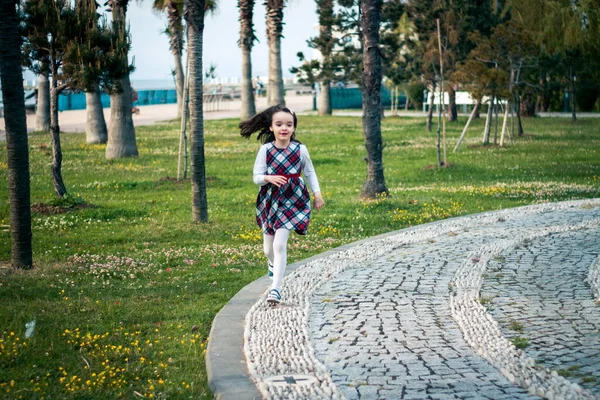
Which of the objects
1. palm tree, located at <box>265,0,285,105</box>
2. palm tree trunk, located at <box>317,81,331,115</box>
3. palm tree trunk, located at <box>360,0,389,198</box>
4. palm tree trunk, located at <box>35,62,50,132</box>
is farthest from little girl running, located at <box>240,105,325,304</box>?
palm tree trunk, located at <box>317,81,331,115</box>

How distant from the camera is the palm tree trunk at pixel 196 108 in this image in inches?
494

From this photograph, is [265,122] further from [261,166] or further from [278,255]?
[278,255]

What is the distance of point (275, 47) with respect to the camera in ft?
Answer: 119

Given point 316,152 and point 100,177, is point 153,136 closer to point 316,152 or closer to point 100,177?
point 316,152

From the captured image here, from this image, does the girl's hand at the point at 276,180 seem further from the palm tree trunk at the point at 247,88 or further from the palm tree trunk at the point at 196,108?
the palm tree trunk at the point at 247,88

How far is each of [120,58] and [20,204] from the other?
5282mm

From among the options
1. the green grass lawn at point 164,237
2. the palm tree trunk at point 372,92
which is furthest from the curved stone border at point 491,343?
the palm tree trunk at point 372,92

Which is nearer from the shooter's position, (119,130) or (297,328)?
(297,328)

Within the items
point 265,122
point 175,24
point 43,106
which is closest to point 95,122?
point 175,24

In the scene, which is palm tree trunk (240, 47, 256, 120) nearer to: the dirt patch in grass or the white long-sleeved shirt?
the dirt patch in grass

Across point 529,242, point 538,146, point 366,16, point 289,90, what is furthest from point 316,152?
point 289,90

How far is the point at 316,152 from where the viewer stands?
84.9 ft

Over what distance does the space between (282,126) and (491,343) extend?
257cm

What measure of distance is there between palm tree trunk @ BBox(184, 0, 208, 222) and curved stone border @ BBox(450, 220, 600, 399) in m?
4.47
